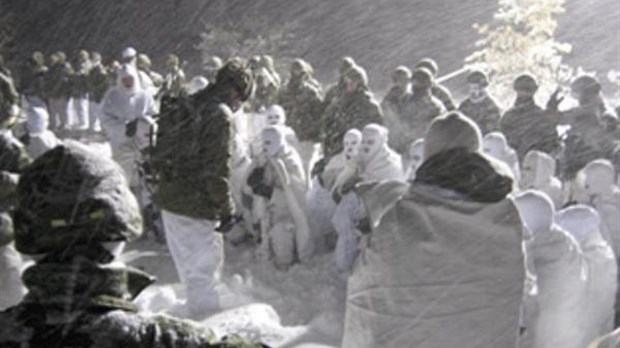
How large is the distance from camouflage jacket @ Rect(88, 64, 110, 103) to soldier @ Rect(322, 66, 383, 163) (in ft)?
29.6

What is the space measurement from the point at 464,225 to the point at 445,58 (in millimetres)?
28171

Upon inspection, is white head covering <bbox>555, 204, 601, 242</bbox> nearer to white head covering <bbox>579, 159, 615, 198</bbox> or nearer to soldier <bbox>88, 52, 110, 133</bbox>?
white head covering <bbox>579, 159, 615, 198</bbox>

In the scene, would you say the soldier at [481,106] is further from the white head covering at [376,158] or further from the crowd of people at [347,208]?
the white head covering at [376,158]

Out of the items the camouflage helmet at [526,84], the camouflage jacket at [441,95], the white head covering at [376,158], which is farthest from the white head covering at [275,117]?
the camouflage helmet at [526,84]

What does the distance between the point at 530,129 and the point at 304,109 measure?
2741 millimetres

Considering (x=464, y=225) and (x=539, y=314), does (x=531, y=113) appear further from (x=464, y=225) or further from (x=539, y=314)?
(x=464, y=225)

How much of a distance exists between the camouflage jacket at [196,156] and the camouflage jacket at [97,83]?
11.2 metres

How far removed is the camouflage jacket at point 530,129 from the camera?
26.5 ft

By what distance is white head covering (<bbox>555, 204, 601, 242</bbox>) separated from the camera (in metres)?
5.43

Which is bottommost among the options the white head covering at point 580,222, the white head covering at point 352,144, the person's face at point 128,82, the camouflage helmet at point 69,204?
the white head covering at point 580,222

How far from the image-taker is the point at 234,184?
29.0 feet

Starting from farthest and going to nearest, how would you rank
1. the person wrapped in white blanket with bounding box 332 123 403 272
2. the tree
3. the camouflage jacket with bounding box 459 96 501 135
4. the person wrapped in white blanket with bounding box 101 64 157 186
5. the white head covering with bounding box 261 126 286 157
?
the tree
the person wrapped in white blanket with bounding box 101 64 157 186
the camouflage jacket with bounding box 459 96 501 135
the white head covering with bounding box 261 126 286 157
the person wrapped in white blanket with bounding box 332 123 403 272

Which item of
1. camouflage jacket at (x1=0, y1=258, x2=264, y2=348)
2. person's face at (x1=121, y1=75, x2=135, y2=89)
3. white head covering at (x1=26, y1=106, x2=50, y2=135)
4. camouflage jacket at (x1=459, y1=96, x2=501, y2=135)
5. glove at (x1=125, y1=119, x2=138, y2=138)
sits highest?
camouflage jacket at (x1=0, y1=258, x2=264, y2=348)

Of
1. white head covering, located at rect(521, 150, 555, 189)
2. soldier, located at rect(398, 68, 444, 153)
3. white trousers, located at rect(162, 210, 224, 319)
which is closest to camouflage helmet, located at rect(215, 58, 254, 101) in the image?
white trousers, located at rect(162, 210, 224, 319)
